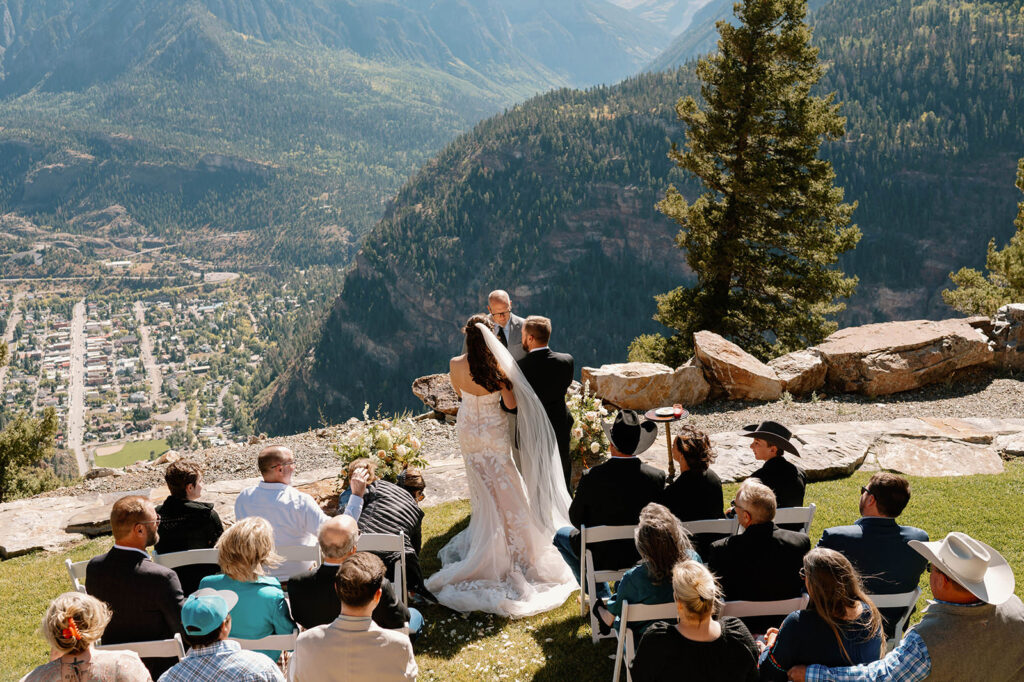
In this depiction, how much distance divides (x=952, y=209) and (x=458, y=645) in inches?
5103

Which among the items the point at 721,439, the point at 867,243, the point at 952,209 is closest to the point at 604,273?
the point at 867,243

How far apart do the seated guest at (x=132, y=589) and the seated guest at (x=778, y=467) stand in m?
4.35

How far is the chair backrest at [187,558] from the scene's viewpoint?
482 cm

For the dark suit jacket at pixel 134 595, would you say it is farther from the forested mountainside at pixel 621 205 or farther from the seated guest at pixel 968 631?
the forested mountainside at pixel 621 205

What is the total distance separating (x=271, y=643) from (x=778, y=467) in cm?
399

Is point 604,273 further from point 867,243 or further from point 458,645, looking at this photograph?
point 458,645

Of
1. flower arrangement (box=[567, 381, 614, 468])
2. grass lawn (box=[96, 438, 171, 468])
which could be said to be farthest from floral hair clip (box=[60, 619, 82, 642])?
grass lawn (box=[96, 438, 171, 468])

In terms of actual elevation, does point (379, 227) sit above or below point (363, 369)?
above

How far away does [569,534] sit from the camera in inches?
222

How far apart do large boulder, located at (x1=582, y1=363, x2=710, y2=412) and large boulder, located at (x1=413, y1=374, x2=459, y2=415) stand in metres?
2.62

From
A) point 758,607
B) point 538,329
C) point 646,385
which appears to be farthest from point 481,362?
point 646,385

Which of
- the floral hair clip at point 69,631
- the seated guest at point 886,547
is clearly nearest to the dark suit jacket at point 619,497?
the seated guest at point 886,547

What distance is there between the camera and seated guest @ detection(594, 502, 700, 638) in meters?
4.04

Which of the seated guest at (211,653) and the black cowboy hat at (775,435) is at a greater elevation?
the black cowboy hat at (775,435)
